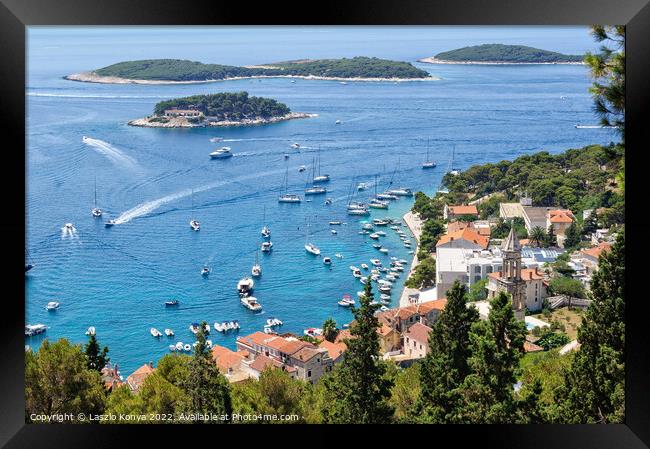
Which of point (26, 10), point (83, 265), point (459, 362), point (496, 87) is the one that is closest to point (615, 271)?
point (459, 362)

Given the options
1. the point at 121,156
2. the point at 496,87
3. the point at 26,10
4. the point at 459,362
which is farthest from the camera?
the point at 121,156

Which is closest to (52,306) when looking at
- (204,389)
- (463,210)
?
(463,210)

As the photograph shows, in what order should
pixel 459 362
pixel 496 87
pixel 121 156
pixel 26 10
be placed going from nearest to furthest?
pixel 26 10
pixel 459 362
pixel 496 87
pixel 121 156


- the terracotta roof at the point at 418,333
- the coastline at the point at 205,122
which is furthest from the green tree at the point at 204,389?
the coastline at the point at 205,122

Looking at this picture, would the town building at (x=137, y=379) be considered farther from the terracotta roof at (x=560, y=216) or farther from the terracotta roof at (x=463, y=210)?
the terracotta roof at (x=560, y=216)

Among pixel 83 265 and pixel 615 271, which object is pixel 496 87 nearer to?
pixel 83 265

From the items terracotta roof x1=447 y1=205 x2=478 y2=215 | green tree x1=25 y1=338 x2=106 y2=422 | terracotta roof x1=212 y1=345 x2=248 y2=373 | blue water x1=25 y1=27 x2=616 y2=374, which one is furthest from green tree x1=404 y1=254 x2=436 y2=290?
green tree x1=25 y1=338 x2=106 y2=422
